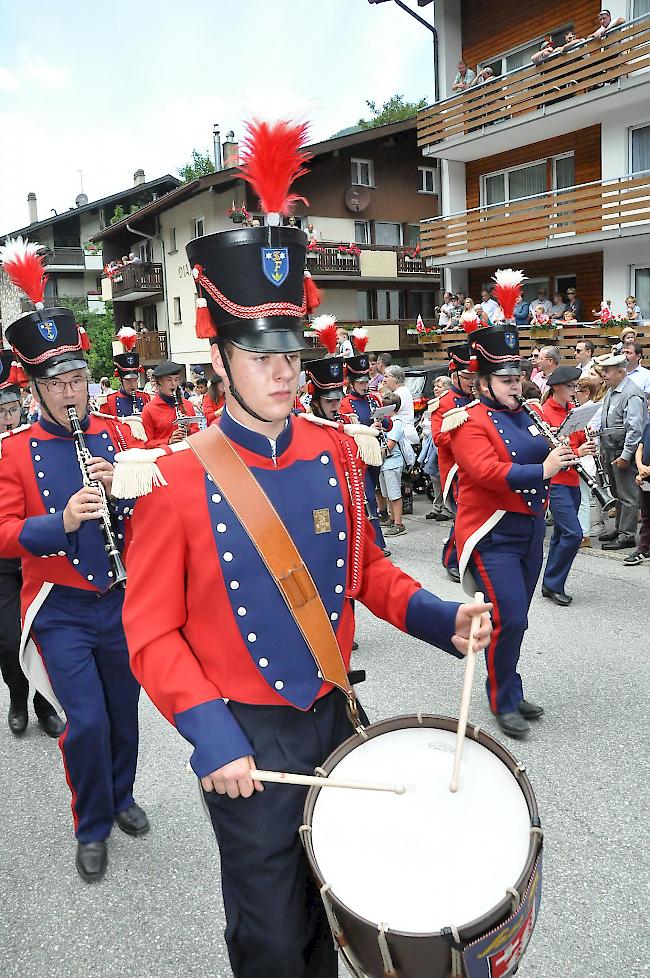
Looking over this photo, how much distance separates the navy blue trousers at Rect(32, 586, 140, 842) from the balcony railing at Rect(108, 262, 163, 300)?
96.5ft

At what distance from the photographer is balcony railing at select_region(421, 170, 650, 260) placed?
624 inches

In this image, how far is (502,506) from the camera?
4664 millimetres

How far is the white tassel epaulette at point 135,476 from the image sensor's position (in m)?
2.17

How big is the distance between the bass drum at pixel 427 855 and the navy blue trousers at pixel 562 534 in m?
5.10

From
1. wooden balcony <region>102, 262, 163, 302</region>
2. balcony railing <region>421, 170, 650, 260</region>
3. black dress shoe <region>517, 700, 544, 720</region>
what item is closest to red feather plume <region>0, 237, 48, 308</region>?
black dress shoe <region>517, 700, 544, 720</region>

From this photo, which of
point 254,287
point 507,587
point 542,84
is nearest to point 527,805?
point 254,287

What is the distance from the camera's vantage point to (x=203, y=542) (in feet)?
7.22

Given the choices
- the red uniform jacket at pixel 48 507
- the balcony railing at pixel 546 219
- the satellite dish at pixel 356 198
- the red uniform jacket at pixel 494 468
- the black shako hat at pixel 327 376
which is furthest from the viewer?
the satellite dish at pixel 356 198

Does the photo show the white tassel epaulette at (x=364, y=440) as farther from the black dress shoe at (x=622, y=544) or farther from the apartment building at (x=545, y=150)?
the apartment building at (x=545, y=150)

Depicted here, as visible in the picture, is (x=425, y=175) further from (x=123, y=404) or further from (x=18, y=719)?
(x=18, y=719)

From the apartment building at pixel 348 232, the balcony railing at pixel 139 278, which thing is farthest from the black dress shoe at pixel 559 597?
the balcony railing at pixel 139 278

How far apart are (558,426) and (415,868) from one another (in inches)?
225

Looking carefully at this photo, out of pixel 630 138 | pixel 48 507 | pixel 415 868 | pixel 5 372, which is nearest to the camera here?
pixel 415 868

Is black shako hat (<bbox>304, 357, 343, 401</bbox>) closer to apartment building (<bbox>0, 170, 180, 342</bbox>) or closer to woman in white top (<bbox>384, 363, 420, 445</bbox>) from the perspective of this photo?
woman in white top (<bbox>384, 363, 420, 445</bbox>)
